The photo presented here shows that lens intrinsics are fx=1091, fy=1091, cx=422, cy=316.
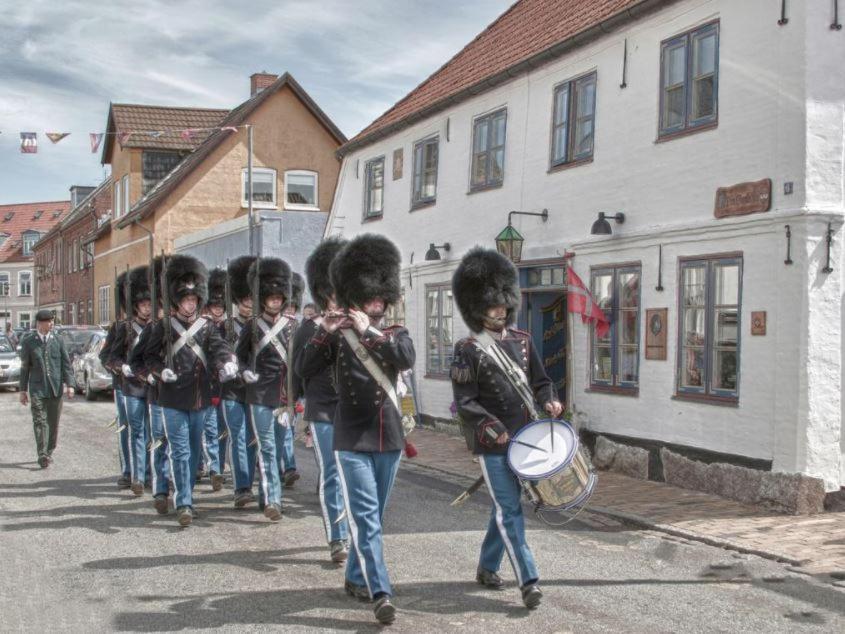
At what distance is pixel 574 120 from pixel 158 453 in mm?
7217

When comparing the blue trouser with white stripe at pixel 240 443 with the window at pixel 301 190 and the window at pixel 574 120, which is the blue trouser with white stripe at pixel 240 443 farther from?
the window at pixel 301 190

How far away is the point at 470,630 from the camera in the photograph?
5.84m

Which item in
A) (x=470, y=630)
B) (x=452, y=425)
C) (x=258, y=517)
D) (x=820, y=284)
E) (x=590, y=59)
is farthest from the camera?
(x=452, y=425)

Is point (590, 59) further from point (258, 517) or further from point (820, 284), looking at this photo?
point (258, 517)

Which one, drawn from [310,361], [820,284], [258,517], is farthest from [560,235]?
[310,361]

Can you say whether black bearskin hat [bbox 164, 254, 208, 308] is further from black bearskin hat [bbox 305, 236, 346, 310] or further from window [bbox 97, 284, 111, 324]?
window [bbox 97, 284, 111, 324]

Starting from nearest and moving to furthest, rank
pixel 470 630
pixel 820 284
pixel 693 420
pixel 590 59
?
pixel 470 630, pixel 820 284, pixel 693 420, pixel 590 59

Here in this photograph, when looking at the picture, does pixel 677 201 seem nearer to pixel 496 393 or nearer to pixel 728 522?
pixel 728 522

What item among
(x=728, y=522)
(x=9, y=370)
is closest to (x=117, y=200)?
(x=9, y=370)

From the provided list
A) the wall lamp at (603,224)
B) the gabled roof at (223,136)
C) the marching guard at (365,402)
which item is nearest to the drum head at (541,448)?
the marching guard at (365,402)

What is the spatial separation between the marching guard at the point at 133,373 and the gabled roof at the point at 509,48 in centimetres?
612

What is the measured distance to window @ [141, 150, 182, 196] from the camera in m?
38.5

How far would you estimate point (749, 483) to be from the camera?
10344mm

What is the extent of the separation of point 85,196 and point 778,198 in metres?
59.9
